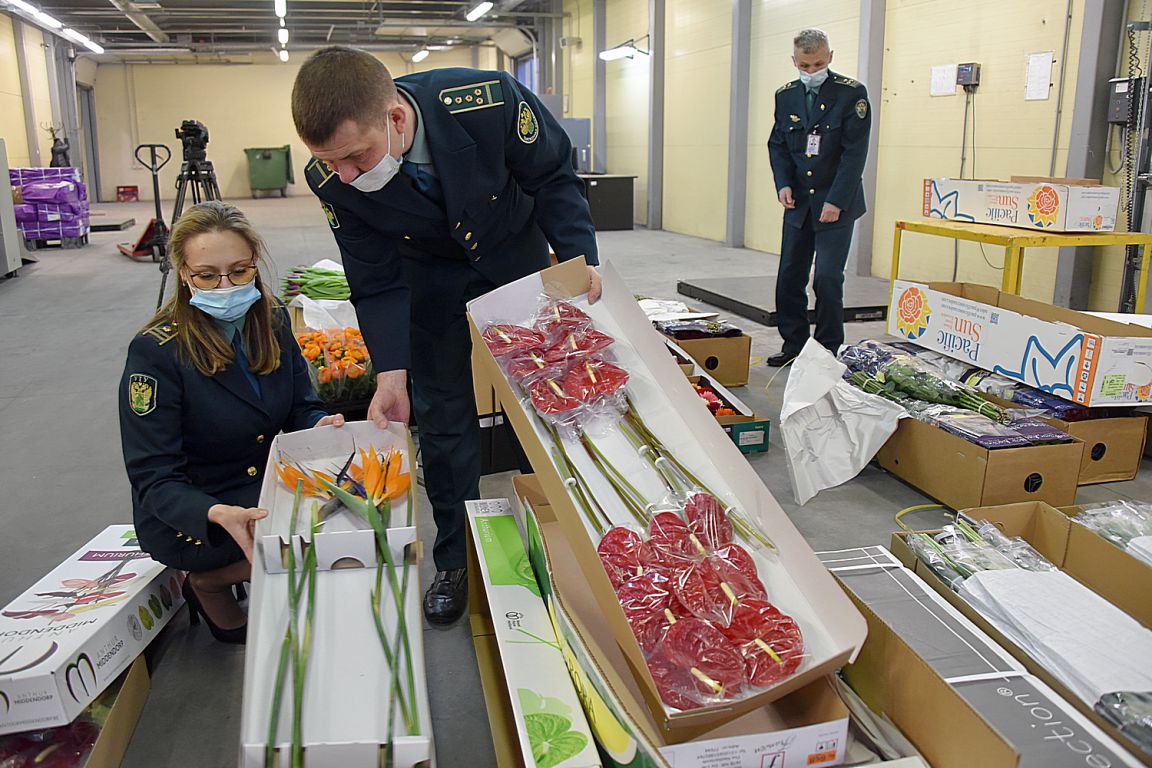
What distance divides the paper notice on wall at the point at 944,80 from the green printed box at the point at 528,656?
512cm

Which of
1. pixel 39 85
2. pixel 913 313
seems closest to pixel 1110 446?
pixel 913 313

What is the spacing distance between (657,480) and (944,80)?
5336mm

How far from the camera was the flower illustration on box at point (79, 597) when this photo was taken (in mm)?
1788

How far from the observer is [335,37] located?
17.1 m

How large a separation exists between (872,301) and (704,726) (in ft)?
15.9

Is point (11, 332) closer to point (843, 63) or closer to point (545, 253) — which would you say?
point (545, 253)

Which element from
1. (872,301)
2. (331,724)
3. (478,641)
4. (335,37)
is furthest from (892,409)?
(335,37)

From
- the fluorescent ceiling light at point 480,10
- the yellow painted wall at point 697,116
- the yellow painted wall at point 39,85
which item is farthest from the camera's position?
the yellow painted wall at point 39,85

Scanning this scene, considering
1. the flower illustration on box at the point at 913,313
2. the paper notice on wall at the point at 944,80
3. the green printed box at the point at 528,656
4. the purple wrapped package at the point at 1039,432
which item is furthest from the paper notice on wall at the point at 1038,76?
the green printed box at the point at 528,656

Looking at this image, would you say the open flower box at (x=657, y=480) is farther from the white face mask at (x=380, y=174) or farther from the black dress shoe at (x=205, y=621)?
the black dress shoe at (x=205, y=621)

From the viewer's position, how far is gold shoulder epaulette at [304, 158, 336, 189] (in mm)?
1836

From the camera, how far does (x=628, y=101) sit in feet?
39.1

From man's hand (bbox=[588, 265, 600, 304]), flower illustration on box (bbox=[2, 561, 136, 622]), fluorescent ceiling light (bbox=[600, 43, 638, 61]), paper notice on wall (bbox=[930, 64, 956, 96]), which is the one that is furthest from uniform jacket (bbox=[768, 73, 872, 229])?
fluorescent ceiling light (bbox=[600, 43, 638, 61])

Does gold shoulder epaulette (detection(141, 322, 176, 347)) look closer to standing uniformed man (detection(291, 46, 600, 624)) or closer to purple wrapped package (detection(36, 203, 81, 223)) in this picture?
standing uniformed man (detection(291, 46, 600, 624))
